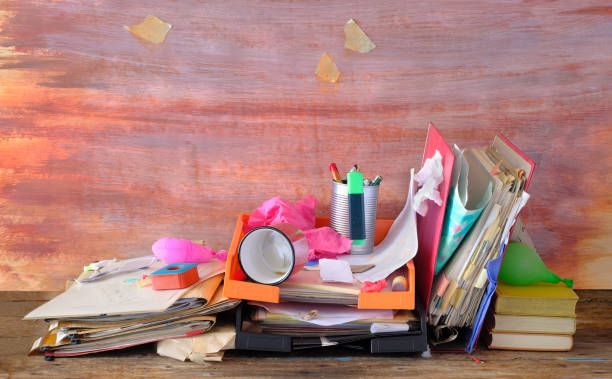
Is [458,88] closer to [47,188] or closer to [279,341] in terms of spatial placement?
[279,341]

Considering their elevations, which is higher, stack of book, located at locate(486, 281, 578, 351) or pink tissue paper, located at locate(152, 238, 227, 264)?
pink tissue paper, located at locate(152, 238, 227, 264)

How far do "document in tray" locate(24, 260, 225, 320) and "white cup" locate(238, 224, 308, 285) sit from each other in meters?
0.12

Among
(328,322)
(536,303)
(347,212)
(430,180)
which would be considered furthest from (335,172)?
(536,303)

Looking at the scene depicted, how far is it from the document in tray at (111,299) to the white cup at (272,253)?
4.5 inches

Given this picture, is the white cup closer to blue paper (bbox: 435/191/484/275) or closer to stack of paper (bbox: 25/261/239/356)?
stack of paper (bbox: 25/261/239/356)

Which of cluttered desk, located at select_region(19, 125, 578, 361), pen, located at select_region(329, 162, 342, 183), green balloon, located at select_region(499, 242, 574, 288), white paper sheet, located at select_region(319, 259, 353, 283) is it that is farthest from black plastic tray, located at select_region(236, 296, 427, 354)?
pen, located at select_region(329, 162, 342, 183)

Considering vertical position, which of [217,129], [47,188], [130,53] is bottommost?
[47,188]

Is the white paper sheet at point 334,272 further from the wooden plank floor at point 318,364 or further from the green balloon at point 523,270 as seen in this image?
the green balloon at point 523,270

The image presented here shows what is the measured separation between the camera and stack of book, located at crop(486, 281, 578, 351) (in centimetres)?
93

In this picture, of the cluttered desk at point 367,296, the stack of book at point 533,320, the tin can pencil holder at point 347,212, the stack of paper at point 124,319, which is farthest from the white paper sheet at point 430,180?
the stack of paper at point 124,319

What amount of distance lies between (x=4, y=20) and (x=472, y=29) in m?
1.03

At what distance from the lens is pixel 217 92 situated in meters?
1.18

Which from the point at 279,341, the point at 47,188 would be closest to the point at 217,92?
the point at 47,188

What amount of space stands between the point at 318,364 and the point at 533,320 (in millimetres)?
395
